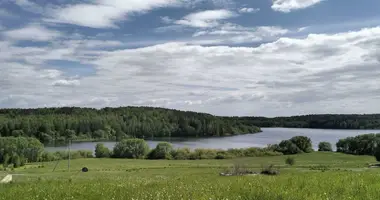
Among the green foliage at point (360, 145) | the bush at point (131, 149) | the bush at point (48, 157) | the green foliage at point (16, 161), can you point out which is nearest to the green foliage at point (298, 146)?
the green foliage at point (360, 145)

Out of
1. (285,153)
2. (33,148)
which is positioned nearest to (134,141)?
(33,148)

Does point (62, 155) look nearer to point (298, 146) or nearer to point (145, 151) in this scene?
point (145, 151)

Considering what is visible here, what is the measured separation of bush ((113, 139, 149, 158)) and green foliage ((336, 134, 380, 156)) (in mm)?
57819

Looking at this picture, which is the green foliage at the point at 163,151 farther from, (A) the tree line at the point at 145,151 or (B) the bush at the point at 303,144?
(B) the bush at the point at 303,144

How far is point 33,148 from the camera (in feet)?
351

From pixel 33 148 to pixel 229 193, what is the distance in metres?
109

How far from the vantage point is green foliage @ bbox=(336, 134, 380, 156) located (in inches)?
4414

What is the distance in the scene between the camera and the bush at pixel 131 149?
349 feet

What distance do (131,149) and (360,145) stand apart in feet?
212

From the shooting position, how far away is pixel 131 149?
10650cm

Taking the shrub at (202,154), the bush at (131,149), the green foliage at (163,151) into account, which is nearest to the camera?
the shrub at (202,154)

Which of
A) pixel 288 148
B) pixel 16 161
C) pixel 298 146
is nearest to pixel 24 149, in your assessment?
pixel 16 161

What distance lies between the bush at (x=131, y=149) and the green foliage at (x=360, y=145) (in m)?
57.8

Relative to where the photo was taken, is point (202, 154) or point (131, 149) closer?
point (202, 154)
